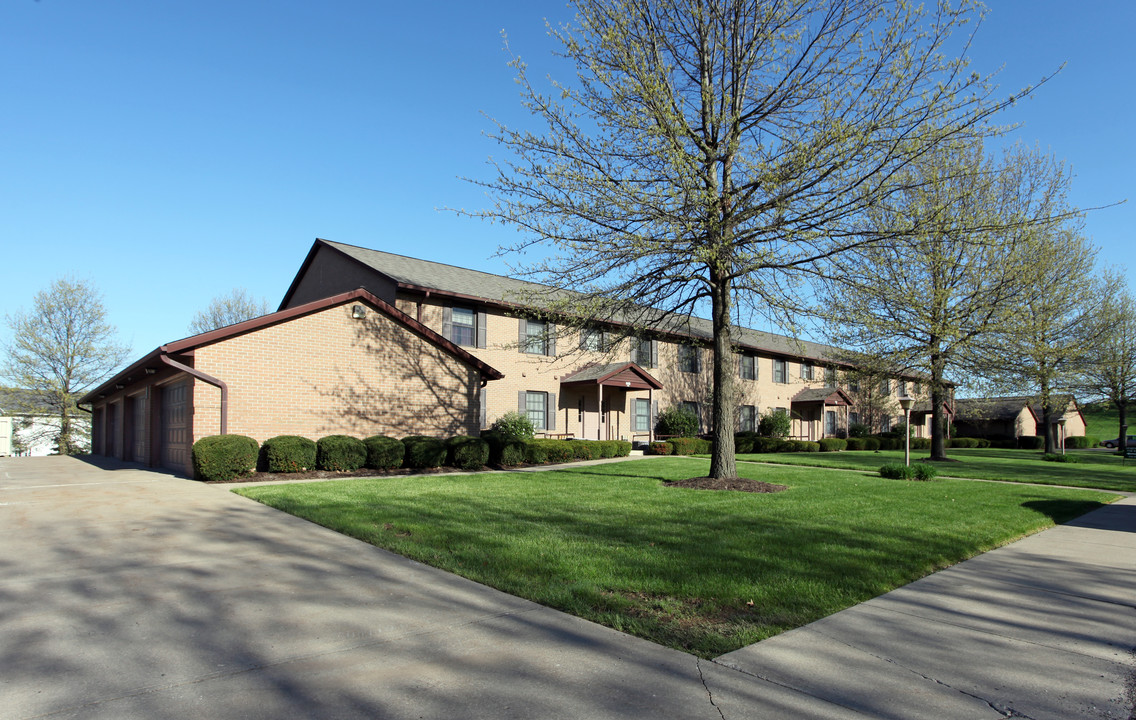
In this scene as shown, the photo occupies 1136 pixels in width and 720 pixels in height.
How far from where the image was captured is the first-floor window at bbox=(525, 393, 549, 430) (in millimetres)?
22531

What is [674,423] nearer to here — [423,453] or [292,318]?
[423,453]

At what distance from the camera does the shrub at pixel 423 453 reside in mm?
15775

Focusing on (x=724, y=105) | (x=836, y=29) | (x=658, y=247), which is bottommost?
(x=658, y=247)

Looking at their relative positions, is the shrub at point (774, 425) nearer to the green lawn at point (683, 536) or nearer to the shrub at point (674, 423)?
the shrub at point (674, 423)

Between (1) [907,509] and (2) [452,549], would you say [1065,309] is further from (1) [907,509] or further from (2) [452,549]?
(2) [452,549]

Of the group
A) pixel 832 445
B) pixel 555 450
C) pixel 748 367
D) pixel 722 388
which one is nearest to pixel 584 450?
pixel 555 450

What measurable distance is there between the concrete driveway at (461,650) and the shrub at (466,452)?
1001 cm

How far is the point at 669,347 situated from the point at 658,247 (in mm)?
18021

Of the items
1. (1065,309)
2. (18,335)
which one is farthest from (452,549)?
(18,335)

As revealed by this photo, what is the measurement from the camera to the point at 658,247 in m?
10.4

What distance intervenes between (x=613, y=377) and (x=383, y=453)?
32.5 feet

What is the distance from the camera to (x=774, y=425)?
102 feet

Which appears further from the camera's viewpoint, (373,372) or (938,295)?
(938,295)

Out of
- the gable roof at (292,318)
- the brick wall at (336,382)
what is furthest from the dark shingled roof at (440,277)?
the brick wall at (336,382)
